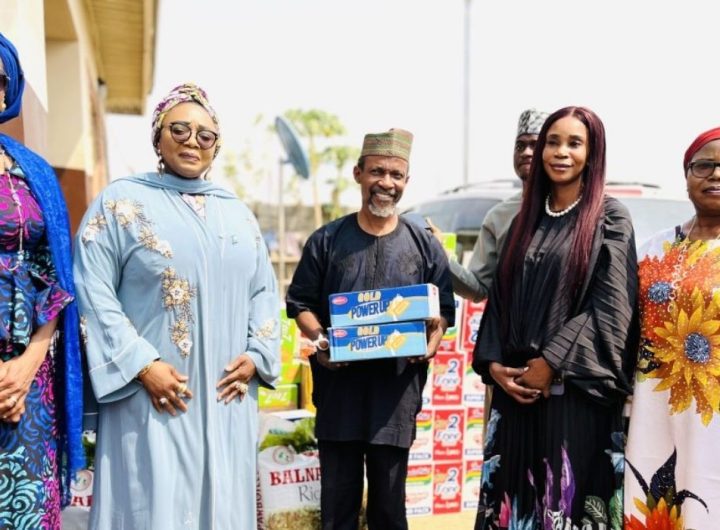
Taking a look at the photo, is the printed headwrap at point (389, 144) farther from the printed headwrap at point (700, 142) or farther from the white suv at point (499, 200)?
the white suv at point (499, 200)

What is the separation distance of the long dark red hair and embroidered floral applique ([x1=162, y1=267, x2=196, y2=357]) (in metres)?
1.25

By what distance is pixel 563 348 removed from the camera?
267 centimetres

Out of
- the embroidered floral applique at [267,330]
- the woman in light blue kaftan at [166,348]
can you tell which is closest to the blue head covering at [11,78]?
the woman in light blue kaftan at [166,348]

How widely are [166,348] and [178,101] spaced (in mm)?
924

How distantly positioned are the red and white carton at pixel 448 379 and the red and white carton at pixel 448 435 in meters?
0.06

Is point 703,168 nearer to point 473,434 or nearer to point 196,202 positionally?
point 196,202

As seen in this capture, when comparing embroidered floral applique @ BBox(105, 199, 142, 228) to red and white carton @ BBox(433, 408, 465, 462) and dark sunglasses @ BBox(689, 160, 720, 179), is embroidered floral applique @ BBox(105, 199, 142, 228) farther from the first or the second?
red and white carton @ BBox(433, 408, 465, 462)

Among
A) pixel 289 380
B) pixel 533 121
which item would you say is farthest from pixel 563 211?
pixel 289 380

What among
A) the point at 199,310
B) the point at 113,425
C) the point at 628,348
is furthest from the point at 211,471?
the point at 628,348

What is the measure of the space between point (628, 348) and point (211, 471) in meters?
1.66

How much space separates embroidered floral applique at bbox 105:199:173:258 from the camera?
8.57 feet

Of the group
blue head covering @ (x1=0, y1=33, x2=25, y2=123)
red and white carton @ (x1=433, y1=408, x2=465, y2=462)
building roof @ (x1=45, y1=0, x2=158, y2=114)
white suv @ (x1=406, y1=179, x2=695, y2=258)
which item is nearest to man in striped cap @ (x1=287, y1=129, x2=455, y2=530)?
blue head covering @ (x1=0, y1=33, x2=25, y2=123)

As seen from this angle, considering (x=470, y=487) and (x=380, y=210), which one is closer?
(x=380, y=210)

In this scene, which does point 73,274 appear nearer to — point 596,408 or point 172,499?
point 172,499
